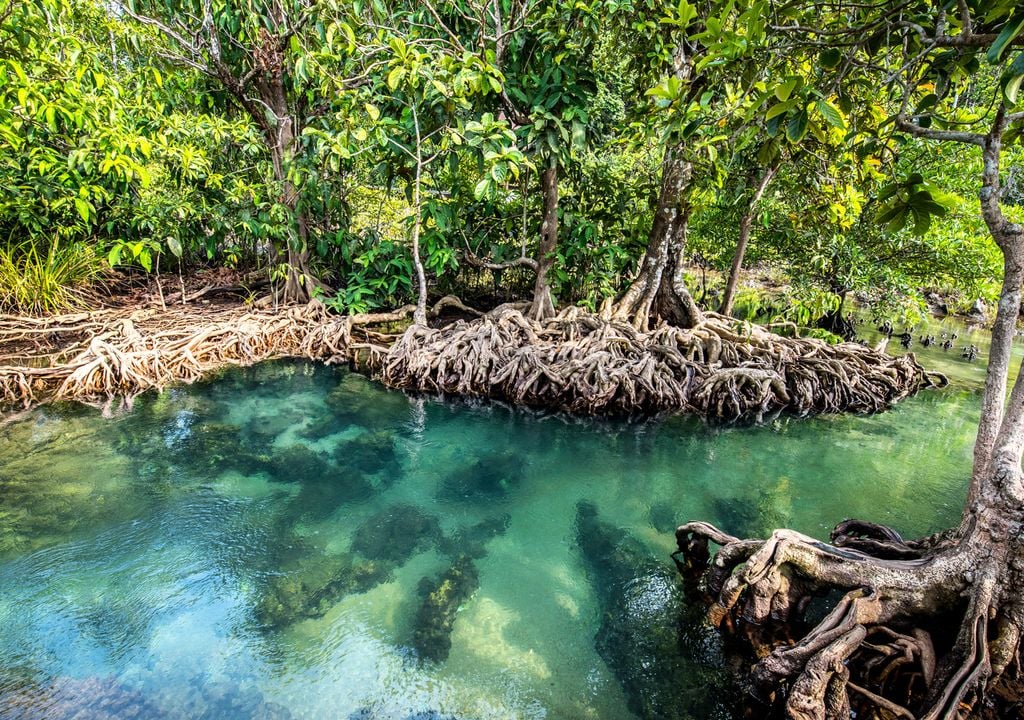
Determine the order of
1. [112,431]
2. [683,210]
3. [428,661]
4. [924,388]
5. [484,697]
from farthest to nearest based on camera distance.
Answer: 1. [924,388]
2. [683,210]
3. [112,431]
4. [428,661]
5. [484,697]

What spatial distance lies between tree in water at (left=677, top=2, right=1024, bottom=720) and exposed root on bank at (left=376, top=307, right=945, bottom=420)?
11.6 feet

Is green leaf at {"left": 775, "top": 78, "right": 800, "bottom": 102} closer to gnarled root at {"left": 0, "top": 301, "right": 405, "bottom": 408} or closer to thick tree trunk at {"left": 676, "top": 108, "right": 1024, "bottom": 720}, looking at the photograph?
thick tree trunk at {"left": 676, "top": 108, "right": 1024, "bottom": 720}

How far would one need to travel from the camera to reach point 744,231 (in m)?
7.82

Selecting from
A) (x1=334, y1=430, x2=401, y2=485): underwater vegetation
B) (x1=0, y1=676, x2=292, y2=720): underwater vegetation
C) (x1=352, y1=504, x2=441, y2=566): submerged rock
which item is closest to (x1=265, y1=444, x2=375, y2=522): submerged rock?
(x1=334, y1=430, x2=401, y2=485): underwater vegetation

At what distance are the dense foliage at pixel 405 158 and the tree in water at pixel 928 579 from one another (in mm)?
1834

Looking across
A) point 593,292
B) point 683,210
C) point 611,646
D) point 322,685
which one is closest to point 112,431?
point 322,685

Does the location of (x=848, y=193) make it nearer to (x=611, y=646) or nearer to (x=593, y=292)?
(x=593, y=292)

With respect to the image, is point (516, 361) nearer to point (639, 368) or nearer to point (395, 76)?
point (639, 368)

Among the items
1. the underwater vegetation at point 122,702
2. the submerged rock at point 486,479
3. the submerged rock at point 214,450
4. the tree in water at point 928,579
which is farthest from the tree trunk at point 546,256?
the underwater vegetation at point 122,702

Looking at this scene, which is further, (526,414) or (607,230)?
(607,230)

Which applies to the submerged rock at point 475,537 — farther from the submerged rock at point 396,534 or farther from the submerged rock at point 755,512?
the submerged rock at point 755,512

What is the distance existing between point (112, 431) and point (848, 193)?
8375 mm

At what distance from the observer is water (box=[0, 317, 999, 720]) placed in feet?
8.96

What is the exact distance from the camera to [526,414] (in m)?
6.38
